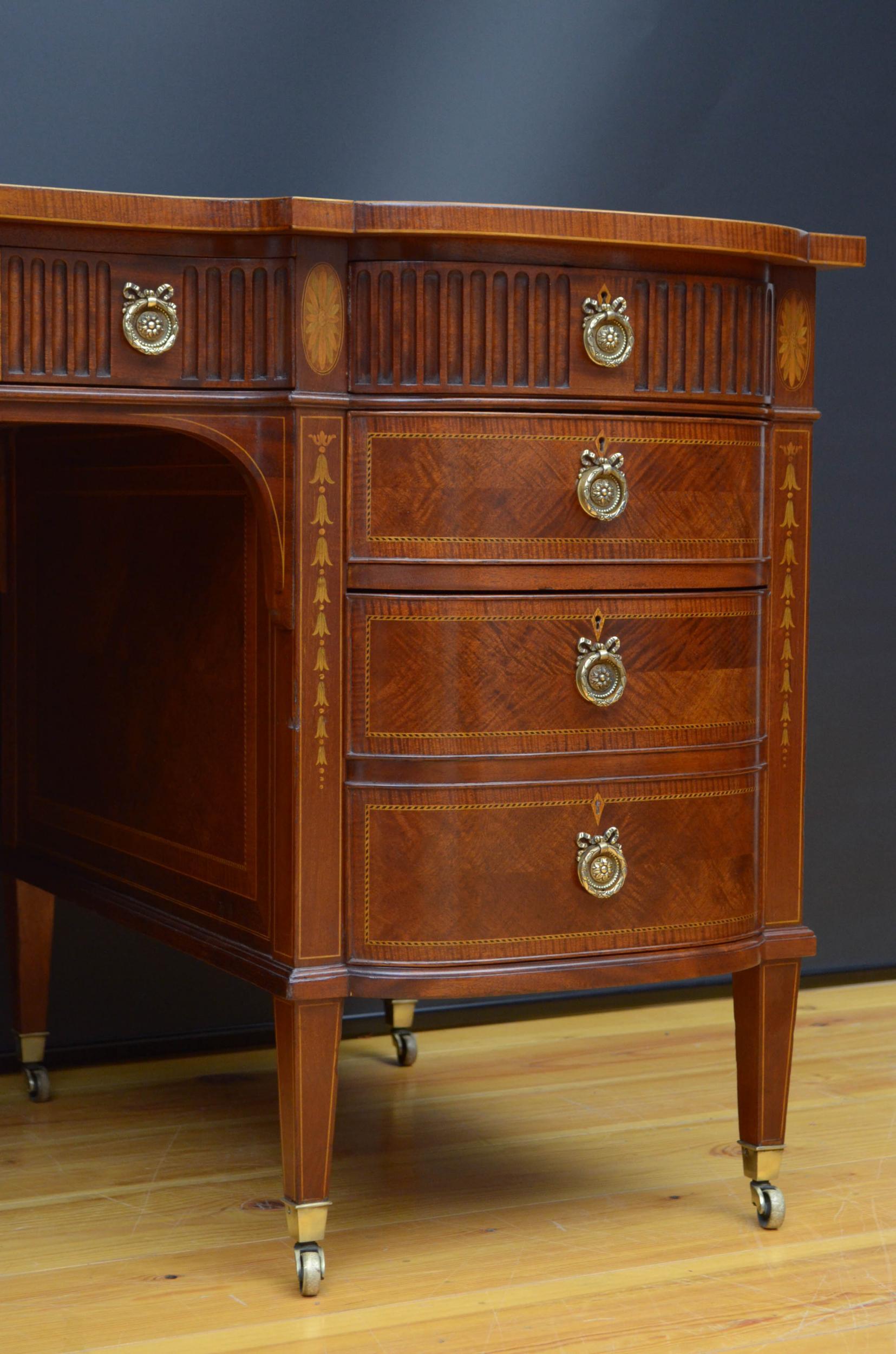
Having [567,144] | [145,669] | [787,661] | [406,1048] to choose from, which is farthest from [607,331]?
[406,1048]

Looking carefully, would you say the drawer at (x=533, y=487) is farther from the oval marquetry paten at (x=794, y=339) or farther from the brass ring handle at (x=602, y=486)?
the oval marquetry paten at (x=794, y=339)

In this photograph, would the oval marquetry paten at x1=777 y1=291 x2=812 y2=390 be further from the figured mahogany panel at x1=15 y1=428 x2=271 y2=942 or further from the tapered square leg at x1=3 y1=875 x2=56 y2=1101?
the tapered square leg at x1=3 y1=875 x2=56 y2=1101

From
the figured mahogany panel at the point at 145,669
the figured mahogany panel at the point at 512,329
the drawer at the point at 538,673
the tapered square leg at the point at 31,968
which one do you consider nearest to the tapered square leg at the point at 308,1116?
the figured mahogany panel at the point at 145,669

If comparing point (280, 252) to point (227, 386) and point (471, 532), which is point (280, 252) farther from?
point (471, 532)

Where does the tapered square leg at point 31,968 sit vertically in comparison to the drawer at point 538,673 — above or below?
below

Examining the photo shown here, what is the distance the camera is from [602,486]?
1.80m

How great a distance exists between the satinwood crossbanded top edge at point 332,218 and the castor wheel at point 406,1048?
133 centimetres

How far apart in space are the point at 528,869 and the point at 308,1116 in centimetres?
34

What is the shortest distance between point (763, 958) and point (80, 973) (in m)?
1.11

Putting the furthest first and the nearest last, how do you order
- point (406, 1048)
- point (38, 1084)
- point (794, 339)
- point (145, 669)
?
point (406, 1048) < point (38, 1084) < point (145, 669) < point (794, 339)

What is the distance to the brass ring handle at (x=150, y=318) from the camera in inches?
67.4

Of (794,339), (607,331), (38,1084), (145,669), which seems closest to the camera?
(607,331)

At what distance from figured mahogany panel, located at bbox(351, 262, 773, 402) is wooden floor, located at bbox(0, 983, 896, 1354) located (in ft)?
3.03

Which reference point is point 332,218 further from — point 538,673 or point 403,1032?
point 403,1032
